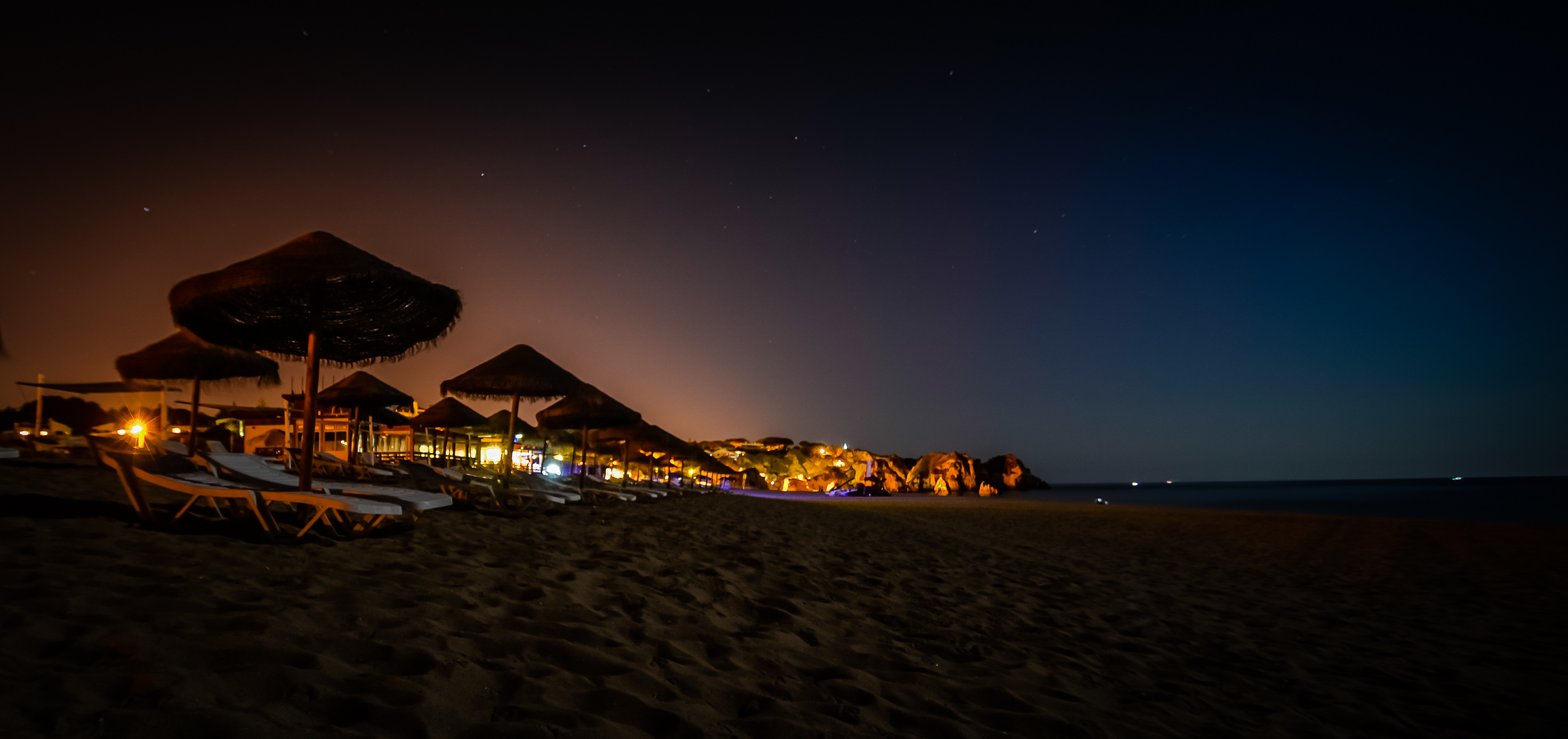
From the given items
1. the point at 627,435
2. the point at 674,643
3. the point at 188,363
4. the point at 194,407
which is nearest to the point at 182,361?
the point at 188,363

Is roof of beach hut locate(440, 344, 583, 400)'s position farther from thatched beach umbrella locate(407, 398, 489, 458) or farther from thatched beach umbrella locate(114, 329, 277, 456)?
thatched beach umbrella locate(407, 398, 489, 458)

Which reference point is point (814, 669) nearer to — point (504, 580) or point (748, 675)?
point (748, 675)

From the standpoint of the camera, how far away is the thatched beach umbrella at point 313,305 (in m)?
4.68

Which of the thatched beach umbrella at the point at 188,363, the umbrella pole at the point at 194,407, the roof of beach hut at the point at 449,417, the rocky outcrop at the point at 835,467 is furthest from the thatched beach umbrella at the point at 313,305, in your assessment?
the rocky outcrop at the point at 835,467

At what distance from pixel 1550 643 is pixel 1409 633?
1.08 metres

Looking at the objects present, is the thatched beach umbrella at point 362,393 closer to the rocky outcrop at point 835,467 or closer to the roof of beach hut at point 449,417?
the roof of beach hut at point 449,417

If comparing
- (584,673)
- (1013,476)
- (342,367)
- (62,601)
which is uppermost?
(342,367)

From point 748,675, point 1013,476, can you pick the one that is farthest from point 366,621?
point 1013,476

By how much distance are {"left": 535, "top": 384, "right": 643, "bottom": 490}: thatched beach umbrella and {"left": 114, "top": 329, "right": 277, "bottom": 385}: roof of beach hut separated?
4885 millimetres

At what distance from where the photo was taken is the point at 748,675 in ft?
8.92

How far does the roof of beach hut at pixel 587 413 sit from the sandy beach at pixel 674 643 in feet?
18.9

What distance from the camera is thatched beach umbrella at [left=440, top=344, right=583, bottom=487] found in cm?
913

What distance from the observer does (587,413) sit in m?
12.3

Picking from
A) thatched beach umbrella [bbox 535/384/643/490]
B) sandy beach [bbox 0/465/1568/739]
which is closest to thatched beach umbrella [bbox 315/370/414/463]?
thatched beach umbrella [bbox 535/384/643/490]
